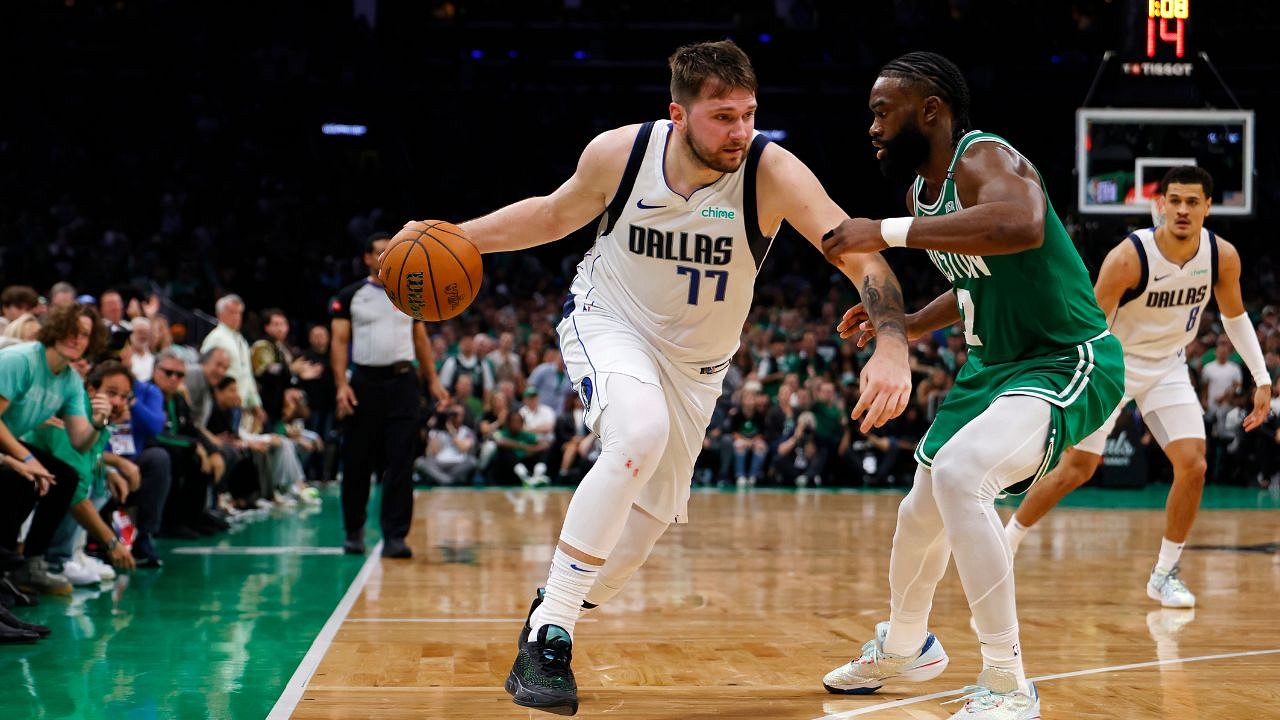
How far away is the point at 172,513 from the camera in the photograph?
9.85 m

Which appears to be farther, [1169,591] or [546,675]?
[1169,591]

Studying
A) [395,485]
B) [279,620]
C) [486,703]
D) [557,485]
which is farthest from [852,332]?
[557,485]

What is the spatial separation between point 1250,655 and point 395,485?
543 cm

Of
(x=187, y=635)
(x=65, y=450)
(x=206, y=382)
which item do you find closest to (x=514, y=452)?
(x=206, y=382)

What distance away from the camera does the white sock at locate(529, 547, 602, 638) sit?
159 inches

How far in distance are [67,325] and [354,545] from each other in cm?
267

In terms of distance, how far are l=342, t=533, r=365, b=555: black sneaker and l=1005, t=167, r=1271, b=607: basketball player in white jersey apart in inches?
170

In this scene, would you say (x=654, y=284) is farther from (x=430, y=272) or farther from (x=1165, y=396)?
(x=1165, y=396)

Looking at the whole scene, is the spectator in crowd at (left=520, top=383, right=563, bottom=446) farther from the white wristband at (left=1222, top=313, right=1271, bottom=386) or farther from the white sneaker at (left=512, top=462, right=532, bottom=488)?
the white wristband at (left=1222, top=313, right=1271, bottom=386)

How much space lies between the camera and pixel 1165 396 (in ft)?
22.9

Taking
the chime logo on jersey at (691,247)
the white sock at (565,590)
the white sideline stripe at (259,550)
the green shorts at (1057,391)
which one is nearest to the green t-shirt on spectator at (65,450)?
the white sideline stripe at (259,550)

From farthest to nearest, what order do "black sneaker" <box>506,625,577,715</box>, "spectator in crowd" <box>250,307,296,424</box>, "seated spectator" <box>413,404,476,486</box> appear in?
"seated spectator" <box>413,404,476,486</box>, "spectator in crowd" <box>250,307,296,424</box>, "black sneaker" <box>506,625,577,715</box>

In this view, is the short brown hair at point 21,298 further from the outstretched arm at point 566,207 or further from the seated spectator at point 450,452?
the seated spectator at point 450,452

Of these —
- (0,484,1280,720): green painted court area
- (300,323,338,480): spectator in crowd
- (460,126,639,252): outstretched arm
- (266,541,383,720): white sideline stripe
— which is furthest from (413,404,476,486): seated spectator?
(460,126,639,252): outstretched arm
